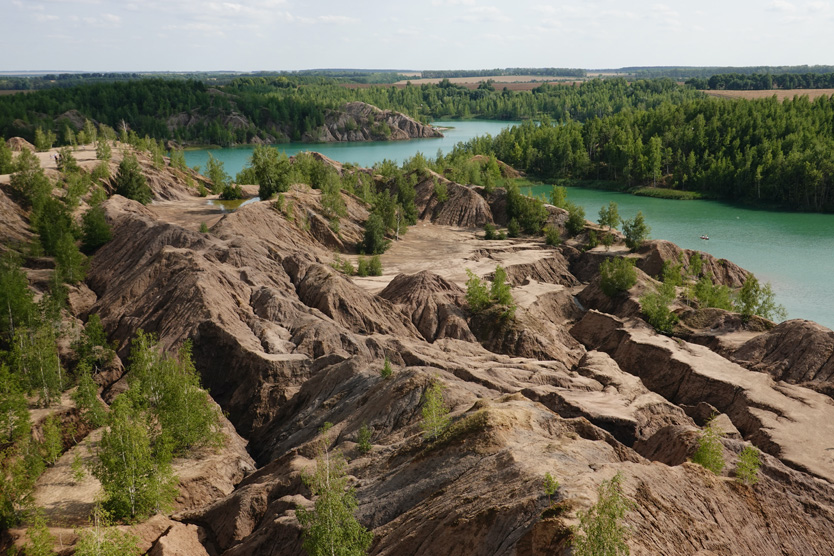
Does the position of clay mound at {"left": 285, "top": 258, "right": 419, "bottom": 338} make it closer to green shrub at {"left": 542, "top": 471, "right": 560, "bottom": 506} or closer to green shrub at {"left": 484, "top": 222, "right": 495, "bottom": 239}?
green shrub at {"left": 484, "top": 222, "right": 495, "bottom": 239}

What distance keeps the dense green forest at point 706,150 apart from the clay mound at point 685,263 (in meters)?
59.0

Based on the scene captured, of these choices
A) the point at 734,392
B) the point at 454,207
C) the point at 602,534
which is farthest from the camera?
the point at 454,207

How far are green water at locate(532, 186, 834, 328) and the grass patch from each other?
9.50ft

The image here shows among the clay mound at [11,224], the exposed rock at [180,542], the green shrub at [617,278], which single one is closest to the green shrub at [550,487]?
the exposed rock at [180,542]

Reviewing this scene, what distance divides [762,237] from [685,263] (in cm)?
3471

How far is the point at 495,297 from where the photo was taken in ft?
210

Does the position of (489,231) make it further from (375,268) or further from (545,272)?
(375,268)

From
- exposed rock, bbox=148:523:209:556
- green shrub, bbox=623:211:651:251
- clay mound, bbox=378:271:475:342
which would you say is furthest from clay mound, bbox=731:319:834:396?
exposed rock, bbox=148:523:209:556

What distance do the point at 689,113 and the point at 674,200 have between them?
1653 inches

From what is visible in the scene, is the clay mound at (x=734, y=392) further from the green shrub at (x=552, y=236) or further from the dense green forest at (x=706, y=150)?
the dense green forest at (x=706, y=150)

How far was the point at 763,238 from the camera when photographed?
104562mm

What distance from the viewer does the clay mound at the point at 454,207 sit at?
98.1m

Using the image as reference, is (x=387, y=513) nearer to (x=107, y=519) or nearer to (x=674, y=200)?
(x=107, y=519)

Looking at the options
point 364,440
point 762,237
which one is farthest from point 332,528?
point 762,237
